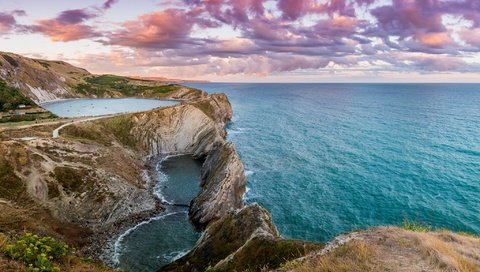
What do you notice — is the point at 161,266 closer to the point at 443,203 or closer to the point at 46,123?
the point at 443,203

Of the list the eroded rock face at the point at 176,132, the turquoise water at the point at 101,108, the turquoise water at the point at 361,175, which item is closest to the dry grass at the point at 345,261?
the turquoise water at the point at 361,175

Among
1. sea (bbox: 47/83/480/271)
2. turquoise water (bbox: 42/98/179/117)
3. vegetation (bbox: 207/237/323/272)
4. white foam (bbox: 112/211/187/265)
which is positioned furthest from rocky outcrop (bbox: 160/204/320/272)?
turquoise water (bbox: 42/98/179/117)

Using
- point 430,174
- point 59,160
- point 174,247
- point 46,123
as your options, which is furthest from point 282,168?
point 46,123

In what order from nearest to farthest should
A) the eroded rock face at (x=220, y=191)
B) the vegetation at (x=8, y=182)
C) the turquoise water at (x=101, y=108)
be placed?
the vegetation at (x=8, y=182), the eroded rock face at (x=220, y=191), the turquoise water at (x=101, y=108)

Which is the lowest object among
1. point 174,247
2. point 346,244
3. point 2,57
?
point 174,247

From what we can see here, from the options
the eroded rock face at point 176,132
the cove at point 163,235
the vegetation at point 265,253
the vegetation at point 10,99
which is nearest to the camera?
the vegetation at point 265,253

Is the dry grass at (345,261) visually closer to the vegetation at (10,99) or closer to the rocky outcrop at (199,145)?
the rocky outcrop at (199,145)
